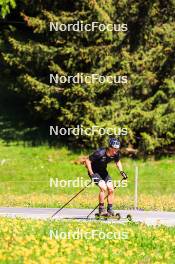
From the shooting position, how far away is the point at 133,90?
108 ft

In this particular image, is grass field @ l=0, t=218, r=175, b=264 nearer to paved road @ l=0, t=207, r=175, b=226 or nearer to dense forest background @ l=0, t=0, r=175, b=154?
paved road @ l=0, t=207, r=175, b=226

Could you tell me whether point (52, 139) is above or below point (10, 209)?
below

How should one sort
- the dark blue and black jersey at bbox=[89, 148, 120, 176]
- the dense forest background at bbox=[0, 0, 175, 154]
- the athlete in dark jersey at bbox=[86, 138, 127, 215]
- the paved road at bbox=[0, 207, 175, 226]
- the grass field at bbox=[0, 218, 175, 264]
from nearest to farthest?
1. the grass field at bbox=[0, 218, 175, 264]
2. the athlete in dark jersey at bbox=[86, 138, 127, 215]
3. the dark blue and black jersey at bbox=[89, 148, 120, 176]
4. the paved road at bbox=[0, 207, 175, 226]
5. the dense forest background at bbox=[0, 0, 175, 154]

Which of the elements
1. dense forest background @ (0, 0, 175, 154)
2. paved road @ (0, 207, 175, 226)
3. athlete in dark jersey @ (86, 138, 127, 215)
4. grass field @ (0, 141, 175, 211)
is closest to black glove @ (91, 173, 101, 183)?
athlete in dark jersey @ (86, 138, 127, 215)

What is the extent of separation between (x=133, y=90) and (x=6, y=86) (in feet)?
25.4

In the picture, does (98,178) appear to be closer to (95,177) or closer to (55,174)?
(95,177)

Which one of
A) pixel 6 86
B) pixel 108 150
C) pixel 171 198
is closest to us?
pixel 108 150

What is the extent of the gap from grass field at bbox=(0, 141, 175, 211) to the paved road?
367cm

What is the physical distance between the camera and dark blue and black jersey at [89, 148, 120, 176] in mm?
15492

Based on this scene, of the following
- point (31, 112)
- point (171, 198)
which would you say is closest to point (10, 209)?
point (171, 198)

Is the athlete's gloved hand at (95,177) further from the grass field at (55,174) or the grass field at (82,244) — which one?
the grass field at (55,174)

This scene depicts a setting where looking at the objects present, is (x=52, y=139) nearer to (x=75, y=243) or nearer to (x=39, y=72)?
(x=39, y=72)

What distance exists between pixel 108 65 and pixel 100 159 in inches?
649

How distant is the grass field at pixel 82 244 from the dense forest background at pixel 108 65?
1810 cm
